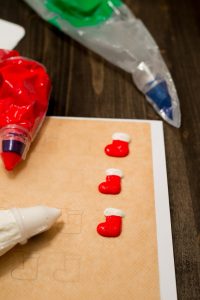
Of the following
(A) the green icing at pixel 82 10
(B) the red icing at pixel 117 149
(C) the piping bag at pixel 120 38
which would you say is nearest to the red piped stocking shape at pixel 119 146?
(B) the red icing at pixel 117 149

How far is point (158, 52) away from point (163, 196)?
0.38 m

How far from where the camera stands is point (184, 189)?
1.87 feet

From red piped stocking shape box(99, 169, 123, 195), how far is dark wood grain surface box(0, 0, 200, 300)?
0.30ft

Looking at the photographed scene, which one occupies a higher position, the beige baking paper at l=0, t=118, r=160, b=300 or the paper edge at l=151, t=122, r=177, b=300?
the beige baking paper at l=0, t=118, r=160, b=300

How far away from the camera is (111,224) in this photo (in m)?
0.51

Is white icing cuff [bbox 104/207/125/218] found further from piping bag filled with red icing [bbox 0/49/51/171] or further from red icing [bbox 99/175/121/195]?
piping bag filled with red icing [bbox 0/49/51/171]

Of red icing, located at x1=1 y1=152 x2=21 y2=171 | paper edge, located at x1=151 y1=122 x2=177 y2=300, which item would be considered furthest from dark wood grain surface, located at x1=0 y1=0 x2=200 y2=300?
red icing, located at x1=1 y1=152 x2=21 y2=171

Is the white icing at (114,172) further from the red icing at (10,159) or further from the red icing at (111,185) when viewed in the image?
the red icing at (10,159)

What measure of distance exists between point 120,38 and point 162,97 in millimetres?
203

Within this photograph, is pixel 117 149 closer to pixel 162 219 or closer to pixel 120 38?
pixel 162 219

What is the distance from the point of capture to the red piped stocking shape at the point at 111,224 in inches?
19.8

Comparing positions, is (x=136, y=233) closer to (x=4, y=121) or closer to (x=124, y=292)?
(x=124, y=292)

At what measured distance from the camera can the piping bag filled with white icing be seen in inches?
17.4

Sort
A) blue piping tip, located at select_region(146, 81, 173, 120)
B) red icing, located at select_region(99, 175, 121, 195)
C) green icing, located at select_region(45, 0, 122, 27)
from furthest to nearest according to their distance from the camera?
green icing, located at select_region(45, 0, 122, 27)
blue piping tip, located at select_region(146, 81, 173, 120)
red icing, located at select_region(99, 175, 121, 195)
